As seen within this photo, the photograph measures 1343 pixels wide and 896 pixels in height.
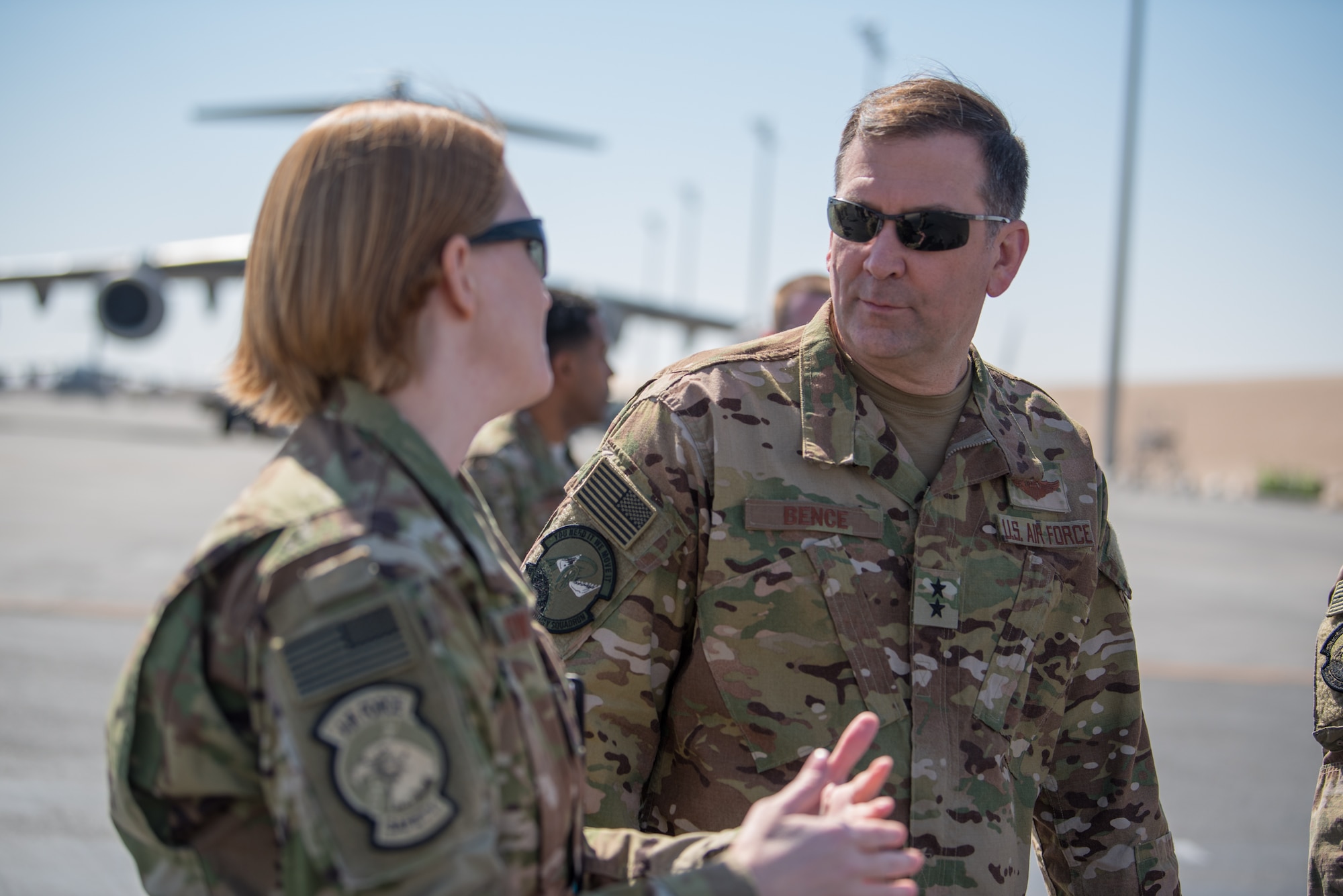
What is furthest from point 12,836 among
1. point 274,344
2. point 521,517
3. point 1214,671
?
point 1214,671

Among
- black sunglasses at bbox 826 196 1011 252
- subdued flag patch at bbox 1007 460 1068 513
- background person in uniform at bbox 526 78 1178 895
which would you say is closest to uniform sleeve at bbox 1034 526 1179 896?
background person in uniform at bbox 526 78 1178 895

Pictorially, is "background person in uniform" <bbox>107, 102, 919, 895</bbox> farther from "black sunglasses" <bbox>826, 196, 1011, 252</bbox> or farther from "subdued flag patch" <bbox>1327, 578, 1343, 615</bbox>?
"subdued flag patch" <bbox>1327, 578, 1343, 615</bbox>

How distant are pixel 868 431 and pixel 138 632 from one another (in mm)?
6813

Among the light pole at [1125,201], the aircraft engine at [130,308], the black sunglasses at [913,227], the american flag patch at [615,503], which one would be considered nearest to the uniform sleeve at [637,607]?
the american flag patch at [615,503]

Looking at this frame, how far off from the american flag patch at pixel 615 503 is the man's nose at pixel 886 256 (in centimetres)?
69

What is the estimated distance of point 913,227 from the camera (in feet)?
7.12

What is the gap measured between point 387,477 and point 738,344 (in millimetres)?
1319

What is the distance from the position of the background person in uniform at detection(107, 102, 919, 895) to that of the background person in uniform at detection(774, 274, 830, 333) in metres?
3.04

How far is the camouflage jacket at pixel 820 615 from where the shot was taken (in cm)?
193

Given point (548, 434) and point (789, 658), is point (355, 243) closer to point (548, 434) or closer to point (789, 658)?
point (789, 658)

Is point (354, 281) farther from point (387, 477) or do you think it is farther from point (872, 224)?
point (872, 224)

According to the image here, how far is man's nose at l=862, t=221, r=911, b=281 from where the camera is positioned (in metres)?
2.15

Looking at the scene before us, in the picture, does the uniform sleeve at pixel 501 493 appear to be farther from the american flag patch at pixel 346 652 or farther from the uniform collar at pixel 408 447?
the american flag patch at pixel 346 652

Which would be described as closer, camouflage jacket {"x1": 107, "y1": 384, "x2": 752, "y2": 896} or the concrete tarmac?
camouflage jacket {"x1": 107, "y1": 384, "x2": 752, "y2": 896}
